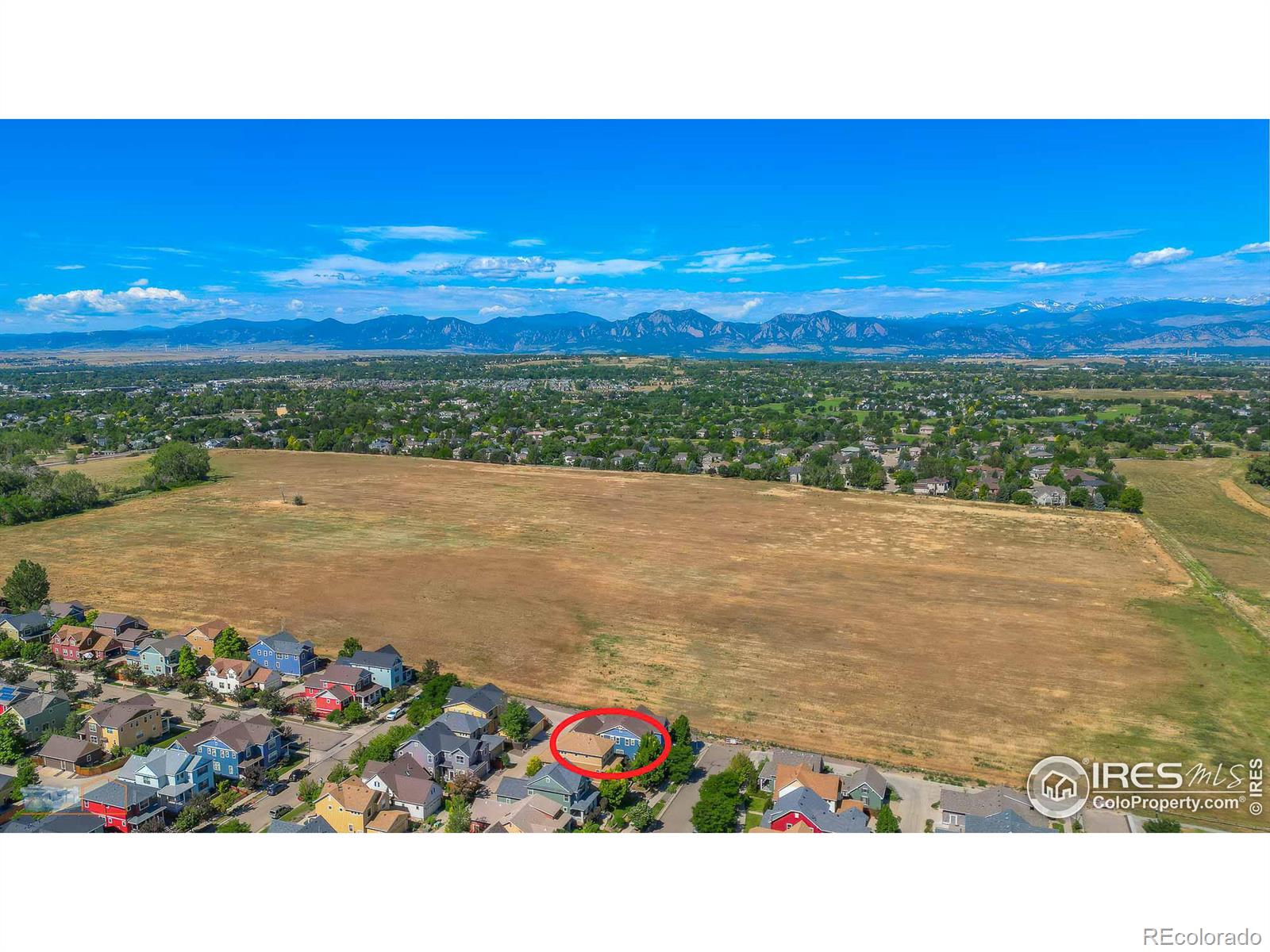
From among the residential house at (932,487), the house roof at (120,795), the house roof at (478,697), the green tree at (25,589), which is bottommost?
the residential house at (932,487)

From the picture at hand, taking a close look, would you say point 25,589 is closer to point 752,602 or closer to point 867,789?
point 752,602

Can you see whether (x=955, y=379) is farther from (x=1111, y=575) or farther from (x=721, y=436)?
(x=1111, y=575)

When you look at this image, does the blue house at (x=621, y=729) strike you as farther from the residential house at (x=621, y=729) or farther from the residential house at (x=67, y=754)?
the residential house at (x=67, y=754)

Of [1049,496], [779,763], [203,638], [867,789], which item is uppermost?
[203,638]

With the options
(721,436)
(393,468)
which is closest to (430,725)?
(393,468)

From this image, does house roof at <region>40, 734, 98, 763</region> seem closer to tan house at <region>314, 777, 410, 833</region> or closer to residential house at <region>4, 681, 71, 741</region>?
residential house at <region>4, 681, 71, 741</region>

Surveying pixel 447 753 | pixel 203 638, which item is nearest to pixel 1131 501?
pixel 447 753

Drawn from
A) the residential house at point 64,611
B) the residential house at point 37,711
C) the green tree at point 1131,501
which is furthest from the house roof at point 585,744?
the green tree at point 1131,501
